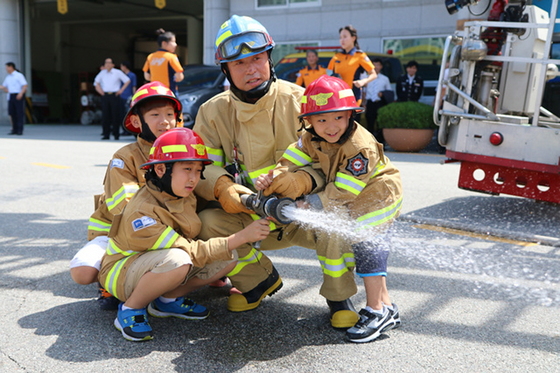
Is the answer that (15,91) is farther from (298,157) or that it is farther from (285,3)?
(298,157)

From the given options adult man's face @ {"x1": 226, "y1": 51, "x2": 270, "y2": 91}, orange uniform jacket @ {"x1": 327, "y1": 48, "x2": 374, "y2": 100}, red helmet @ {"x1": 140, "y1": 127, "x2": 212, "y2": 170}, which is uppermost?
orange uniform jacket @ {"x1": 327, "y1": 48, "x2": 374, "y2": 100}

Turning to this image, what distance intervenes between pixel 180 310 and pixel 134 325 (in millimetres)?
326

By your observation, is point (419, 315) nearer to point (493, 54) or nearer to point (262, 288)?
point (262, 288)

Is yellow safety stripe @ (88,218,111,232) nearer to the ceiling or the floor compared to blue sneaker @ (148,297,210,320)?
nearer to the ceiling

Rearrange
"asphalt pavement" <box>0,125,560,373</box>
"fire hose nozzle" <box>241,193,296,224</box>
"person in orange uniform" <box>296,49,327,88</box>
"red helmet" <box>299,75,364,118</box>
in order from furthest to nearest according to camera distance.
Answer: "person in orange uniform" <box>296,49,327,88</box>, "red helmet" <box>299,75,364,118</box>, "fire hose nozzle" <box>241,193,296,224</box>, "asphalt pavement" <box>0,125,560,373</box>

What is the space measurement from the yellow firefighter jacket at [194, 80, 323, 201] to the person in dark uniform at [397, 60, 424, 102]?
904cm

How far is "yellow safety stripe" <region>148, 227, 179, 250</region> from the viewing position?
2740 mm

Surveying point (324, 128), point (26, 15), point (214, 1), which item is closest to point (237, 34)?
point (324, 128)

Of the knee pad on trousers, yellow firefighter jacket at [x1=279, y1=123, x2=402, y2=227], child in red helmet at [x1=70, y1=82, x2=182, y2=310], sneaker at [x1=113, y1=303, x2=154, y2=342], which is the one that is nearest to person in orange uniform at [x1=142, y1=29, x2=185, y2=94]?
child in red helmet at [x1=70, y1=82, x2=182, y2=310]

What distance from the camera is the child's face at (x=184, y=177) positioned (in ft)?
9.19

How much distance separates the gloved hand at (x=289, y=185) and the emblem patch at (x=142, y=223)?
58cm

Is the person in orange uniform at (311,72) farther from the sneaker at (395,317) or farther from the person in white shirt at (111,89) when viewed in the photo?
the sneaker at (395,317)

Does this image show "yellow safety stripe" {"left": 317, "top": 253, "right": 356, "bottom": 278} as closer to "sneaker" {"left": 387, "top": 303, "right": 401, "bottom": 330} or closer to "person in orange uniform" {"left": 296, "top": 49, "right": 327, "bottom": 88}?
"sneaker" {"left": 387, "top": 303, "right": 401, "bottom": 330}

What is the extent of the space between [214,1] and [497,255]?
14.9 m
